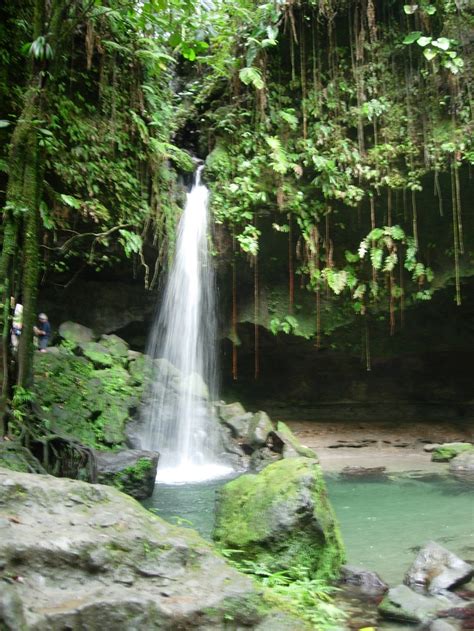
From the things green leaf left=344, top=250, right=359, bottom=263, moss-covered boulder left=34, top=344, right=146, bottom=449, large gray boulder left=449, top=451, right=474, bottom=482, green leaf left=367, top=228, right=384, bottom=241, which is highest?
green leaf left=367, top=228, right=384, bottom=241

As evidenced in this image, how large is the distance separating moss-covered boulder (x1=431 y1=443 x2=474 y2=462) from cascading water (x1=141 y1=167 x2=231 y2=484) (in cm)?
463

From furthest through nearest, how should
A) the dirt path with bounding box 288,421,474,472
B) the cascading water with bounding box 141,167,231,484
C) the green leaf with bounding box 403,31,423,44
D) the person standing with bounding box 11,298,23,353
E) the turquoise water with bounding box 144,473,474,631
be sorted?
the dirt path with bounding box 288,421,474,472 → the green leaf with bounding box 403,31,423,44 → the cascading water with bounding box 141,167,231,484 → the person standing with bounding box 11,298,23,353 → the turquoise water with bounding box 144,473,474,631

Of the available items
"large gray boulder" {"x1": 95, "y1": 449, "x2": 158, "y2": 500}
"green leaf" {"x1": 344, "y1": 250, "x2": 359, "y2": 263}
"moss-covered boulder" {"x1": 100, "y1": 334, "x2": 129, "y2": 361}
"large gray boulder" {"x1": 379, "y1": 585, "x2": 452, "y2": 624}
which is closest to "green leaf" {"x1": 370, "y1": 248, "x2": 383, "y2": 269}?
"green leaf" {"x1": 344, "y1": 250, "x2": 359, "y2": 263}

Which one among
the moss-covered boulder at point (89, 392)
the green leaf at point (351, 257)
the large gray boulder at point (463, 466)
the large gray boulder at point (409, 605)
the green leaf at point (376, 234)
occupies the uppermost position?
the green leaf at point (376, 234)

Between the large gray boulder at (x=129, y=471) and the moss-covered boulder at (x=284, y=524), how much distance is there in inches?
112

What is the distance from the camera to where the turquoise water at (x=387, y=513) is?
587 centimetres

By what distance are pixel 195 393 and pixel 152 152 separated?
5.01 m

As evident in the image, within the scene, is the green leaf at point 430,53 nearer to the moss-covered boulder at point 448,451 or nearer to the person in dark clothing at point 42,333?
the moss-covered boulder at point 448,451

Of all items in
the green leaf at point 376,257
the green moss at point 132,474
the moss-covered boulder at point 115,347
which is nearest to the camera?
the green moss at point 132,474

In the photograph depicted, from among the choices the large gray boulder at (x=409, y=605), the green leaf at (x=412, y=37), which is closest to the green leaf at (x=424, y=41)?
the green leaf at (x=412, y=37)

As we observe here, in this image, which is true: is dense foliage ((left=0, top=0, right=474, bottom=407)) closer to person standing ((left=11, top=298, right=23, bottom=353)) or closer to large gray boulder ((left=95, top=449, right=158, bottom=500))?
person standing ((left=11, top=298, right=23, bottom=353))

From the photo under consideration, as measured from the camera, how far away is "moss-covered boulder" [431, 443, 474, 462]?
11.9 metres

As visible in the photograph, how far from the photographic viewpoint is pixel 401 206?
1261 centimetres

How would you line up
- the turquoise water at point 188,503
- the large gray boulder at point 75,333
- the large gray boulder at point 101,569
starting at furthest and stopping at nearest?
1. the large gray boulder at point 75,333
2. the turquoise water at point 188,503
3. the large gray boulder at point 101,569
